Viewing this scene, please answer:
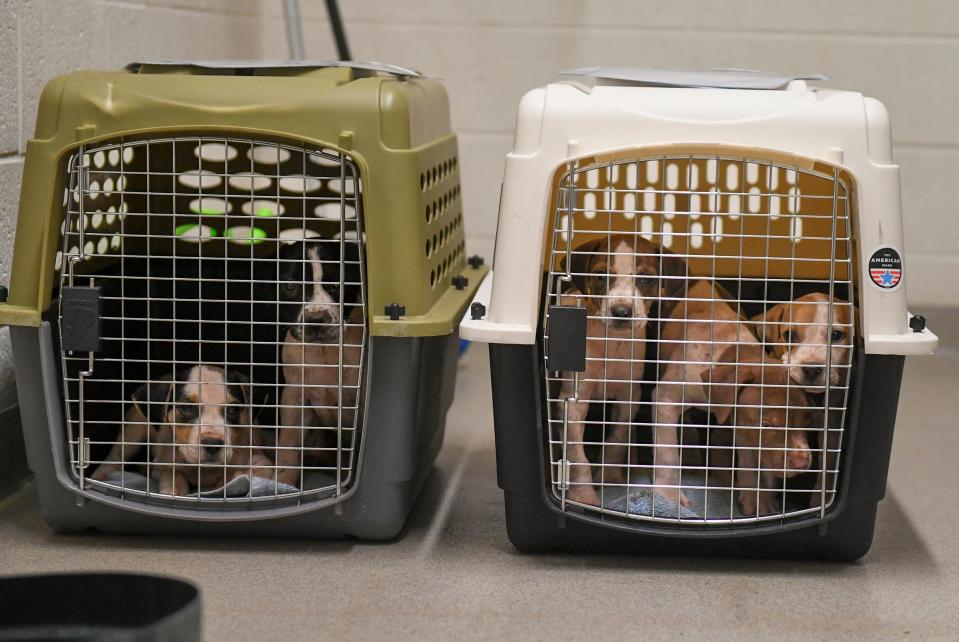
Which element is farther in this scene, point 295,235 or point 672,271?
point 295,235

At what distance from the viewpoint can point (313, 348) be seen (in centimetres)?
168

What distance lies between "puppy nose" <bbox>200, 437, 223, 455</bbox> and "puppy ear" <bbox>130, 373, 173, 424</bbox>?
8 cm

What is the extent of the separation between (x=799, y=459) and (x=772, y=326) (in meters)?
0.19

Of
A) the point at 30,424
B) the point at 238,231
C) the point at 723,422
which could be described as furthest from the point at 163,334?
the point at 723,422

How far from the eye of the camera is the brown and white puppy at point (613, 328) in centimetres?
156

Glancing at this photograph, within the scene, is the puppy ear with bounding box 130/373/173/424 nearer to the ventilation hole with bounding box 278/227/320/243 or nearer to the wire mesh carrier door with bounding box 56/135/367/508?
the wire mesh carrier door with bounding box 56/135/367/508

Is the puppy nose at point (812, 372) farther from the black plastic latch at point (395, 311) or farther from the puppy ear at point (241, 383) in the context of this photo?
the puppy ear at point (241, 383)

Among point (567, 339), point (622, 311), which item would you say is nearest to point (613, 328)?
point (622, 311)

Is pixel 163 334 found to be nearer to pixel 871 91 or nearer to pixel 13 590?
pixel 13 590

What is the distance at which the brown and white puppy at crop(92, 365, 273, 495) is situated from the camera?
162 cm

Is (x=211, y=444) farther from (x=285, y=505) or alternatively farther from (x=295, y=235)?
(x=295, y=235)

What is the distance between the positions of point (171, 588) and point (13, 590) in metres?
0.17

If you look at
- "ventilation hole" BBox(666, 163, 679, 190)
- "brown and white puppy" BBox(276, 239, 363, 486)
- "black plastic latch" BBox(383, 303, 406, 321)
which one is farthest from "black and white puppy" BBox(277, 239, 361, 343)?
"ventilation hole" BBox(666, 163, 679, 190)

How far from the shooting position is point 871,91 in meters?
3.13
